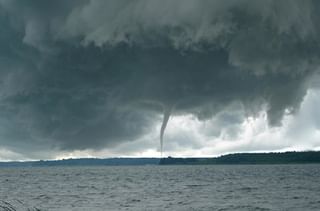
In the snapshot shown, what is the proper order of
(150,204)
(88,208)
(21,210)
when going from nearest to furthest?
(21,210), (88,208), (150,204)

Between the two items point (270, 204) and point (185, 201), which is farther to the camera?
point (185, 201)

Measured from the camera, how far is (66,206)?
56.0 meters

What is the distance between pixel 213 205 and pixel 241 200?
793cm

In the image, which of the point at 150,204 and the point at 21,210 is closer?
the point at 21,210

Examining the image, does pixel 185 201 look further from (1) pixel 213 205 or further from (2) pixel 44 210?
(2) pixel 44 210

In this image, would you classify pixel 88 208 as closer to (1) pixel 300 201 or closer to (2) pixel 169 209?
(2) pixel 169 209

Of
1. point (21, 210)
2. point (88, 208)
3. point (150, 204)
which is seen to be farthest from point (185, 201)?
point (21, 210)

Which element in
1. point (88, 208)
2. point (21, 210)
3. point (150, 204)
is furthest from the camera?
point (150, 204)

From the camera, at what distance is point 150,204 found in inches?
2235

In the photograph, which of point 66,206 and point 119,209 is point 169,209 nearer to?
point 119,209

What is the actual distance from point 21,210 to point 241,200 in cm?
3176

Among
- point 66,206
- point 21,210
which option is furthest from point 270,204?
point 21,210

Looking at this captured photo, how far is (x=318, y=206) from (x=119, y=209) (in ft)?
85.2

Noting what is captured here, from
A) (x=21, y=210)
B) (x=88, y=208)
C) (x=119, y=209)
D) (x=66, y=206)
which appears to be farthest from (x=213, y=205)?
(x=21, y=210)
